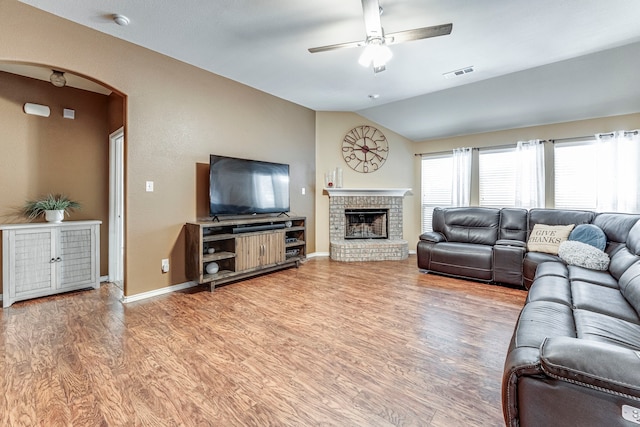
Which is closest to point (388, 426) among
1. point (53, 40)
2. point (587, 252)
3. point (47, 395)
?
point (47, 395)

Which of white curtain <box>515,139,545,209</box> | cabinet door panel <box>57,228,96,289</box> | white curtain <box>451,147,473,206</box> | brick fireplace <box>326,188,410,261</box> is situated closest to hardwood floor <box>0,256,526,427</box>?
cabinet door panel <box>57,228,96,289</box>

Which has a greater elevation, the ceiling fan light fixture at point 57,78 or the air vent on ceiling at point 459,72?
the air vent on ceiling at point 459,72

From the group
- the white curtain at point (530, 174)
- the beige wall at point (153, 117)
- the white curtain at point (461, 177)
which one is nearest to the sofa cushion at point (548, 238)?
the white curtain at point (530, 174)

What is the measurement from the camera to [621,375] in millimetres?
869

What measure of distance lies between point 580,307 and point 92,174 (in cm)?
526

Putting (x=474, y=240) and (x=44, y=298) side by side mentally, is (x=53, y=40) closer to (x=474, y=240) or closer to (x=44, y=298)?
(x=44, y=298)

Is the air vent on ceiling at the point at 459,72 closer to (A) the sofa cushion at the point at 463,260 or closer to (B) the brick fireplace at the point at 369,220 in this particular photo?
(B) the brick fireplace at the point at 369,220

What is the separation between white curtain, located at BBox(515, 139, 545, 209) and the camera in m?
4.36

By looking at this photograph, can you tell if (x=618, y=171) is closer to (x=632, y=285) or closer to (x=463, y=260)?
(x=463, y=260)

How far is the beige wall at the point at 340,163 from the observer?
17.9 feet

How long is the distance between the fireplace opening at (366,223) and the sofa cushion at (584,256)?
2.87 m

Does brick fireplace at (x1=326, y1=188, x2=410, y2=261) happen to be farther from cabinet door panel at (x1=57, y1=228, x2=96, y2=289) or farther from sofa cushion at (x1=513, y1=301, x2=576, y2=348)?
cabinet door panel at (x1=57, y1=228, x2=96, y2=289)

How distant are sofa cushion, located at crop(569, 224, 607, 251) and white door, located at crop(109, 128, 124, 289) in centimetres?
570

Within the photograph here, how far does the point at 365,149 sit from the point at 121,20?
4.05 m
